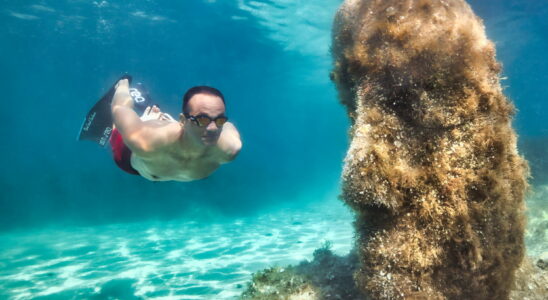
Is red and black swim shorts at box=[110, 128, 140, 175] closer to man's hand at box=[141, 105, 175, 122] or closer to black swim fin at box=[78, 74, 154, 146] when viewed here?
man's hand at box=[141, 105, 175, 122]

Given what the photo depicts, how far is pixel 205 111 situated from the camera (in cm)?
414

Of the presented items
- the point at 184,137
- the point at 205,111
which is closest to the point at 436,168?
the point at 205,111

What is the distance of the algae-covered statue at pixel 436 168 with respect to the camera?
3.23 m

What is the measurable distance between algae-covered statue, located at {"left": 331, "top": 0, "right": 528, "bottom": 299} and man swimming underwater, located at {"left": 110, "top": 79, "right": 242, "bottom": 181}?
1.84 metres

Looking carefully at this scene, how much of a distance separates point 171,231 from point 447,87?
19203 millimetres

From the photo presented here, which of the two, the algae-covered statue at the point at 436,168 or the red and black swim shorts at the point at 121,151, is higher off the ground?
the red and black swim shorts at the point at 121,151

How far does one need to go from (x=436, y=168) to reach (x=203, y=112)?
2679 millimetres

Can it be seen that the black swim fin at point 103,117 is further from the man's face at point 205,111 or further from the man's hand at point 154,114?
the man's face at point 205,111

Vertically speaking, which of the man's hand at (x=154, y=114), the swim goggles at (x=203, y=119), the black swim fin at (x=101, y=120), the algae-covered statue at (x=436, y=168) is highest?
the black swim fin at (x=101, y=120)

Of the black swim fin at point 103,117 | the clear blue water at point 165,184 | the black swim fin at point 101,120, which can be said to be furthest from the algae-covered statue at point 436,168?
the black swim fin at point 101,120

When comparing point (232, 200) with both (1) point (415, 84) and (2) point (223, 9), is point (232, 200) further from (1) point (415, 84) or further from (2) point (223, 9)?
(1) point (415, 84)

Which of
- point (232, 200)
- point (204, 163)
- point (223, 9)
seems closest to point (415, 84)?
point (204, 163)

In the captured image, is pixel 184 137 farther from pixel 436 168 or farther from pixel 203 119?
pixel 436 168

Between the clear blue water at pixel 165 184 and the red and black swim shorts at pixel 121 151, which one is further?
the clear blue water at pixel 165 184
